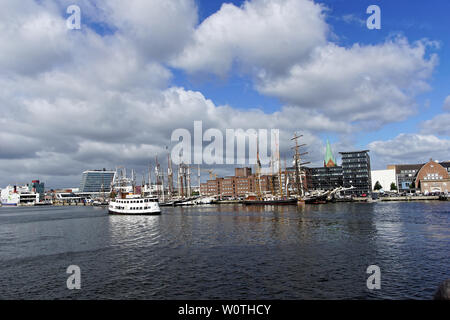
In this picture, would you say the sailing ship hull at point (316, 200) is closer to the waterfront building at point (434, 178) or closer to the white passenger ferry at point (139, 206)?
the waterfront building at point (434, 178)

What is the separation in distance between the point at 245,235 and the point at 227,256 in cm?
1569

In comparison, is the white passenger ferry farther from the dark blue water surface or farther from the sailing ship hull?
the sailing ship hull

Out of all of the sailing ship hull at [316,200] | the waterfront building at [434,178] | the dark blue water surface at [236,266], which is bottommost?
the sailing ship hull at [316,200]

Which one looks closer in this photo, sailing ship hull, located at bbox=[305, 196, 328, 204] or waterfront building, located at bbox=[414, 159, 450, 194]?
sailing ship hull, located at bbox=[305, 196, 328, 204]

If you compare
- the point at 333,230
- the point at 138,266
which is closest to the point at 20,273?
the point at 138,266

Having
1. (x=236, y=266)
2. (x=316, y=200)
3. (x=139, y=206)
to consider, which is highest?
(x=139, y=206)

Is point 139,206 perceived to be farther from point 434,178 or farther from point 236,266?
point 434,178

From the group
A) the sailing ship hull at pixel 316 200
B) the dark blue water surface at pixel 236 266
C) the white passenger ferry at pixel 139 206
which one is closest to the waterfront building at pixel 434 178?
the sailing ship hull at pixel 316 200

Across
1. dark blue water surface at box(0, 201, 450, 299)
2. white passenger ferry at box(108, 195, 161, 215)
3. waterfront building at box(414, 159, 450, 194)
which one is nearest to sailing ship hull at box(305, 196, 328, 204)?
waterfront building at box(414, 159, 450, 194)

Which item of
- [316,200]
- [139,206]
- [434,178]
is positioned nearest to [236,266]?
[139,206]

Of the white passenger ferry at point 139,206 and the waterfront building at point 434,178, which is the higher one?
the waterfront building at point 434,178
